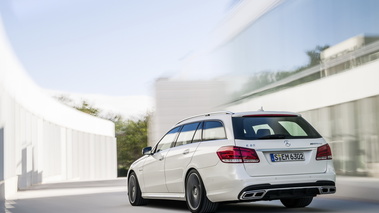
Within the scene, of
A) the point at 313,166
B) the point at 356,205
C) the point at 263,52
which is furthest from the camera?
the point at 263,52

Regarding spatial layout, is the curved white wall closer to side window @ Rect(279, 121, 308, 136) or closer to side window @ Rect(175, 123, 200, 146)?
side window @ Rect(175, 123, 200, 146)

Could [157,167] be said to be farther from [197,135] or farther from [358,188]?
[358,188]

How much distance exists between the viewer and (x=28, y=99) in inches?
1359

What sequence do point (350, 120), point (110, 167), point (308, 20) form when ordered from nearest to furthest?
point (350, 120)
point (308, 20)
point (110, 167)

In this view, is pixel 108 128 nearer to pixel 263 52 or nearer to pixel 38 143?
pixel 38 143

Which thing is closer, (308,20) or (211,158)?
(211,158)

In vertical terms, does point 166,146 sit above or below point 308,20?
below

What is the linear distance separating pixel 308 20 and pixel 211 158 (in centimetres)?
881

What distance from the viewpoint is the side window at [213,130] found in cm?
1065

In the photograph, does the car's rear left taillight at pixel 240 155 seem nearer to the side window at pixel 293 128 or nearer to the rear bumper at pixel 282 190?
the rear bumper at pixel 282 190

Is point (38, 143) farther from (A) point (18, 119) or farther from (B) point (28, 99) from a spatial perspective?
(A) point (18, 119)

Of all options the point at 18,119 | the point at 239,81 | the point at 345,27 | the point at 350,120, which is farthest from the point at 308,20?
the point at 18,119

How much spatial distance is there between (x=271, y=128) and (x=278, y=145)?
56cm

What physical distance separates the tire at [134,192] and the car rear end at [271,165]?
11.7 ft
